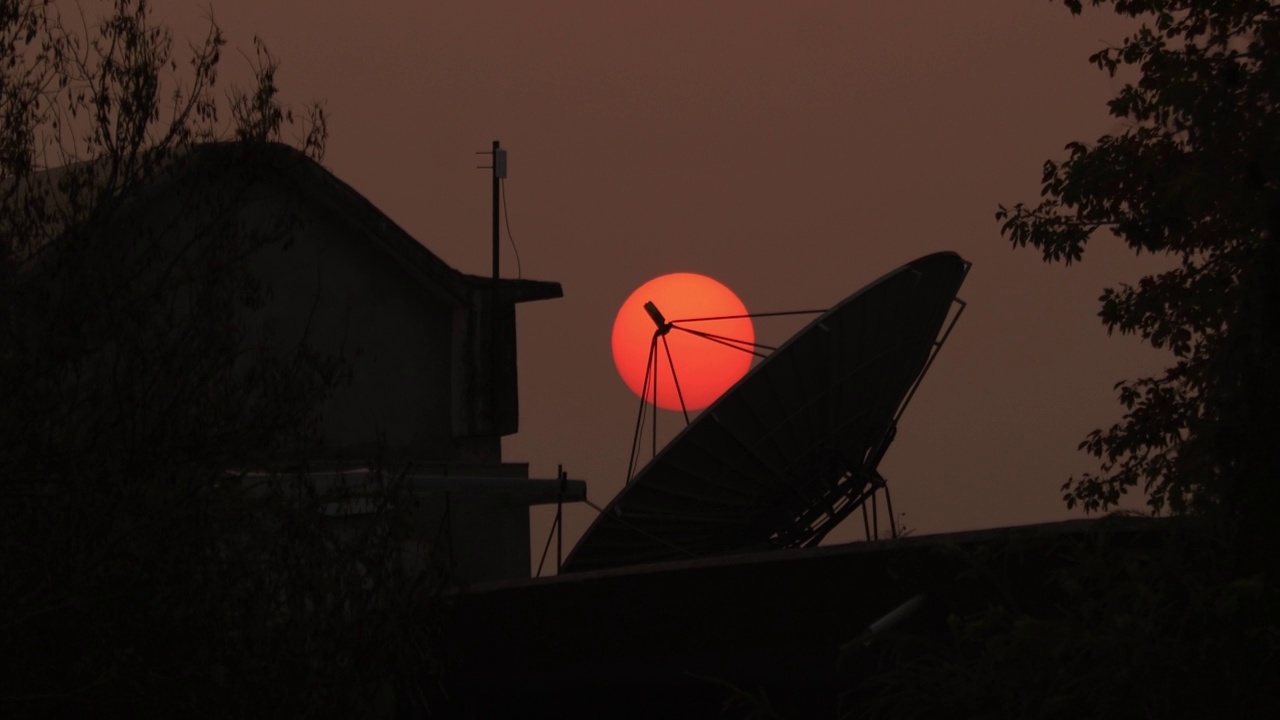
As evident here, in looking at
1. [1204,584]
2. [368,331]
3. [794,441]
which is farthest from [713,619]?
[368,331]

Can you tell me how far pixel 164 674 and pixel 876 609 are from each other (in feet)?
22.2

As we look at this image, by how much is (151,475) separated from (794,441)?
32.1 ft

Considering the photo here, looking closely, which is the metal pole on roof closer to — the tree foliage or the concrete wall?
the concrete wall

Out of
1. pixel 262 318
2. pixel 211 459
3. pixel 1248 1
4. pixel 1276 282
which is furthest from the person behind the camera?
pixel 262 318

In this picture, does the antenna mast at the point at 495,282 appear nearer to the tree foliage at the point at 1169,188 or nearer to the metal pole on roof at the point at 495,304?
the metal pole on roof at the point at 495,304

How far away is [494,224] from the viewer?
1293 inches

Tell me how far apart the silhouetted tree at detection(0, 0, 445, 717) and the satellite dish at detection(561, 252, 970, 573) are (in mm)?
5326

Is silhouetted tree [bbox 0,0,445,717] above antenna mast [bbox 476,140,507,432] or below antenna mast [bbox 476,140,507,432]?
below

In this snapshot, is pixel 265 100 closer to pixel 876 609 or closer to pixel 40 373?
pixel 40 373

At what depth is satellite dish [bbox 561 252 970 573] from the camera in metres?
19.0

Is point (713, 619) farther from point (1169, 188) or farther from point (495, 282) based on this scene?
point (495, 282)

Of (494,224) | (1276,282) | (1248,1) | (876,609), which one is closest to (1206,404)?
(1276,282)

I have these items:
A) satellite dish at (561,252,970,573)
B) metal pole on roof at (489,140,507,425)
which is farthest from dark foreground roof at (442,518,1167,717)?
metal pole on roof at (489,140,507,425)

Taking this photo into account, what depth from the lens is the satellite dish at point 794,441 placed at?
18984mm
